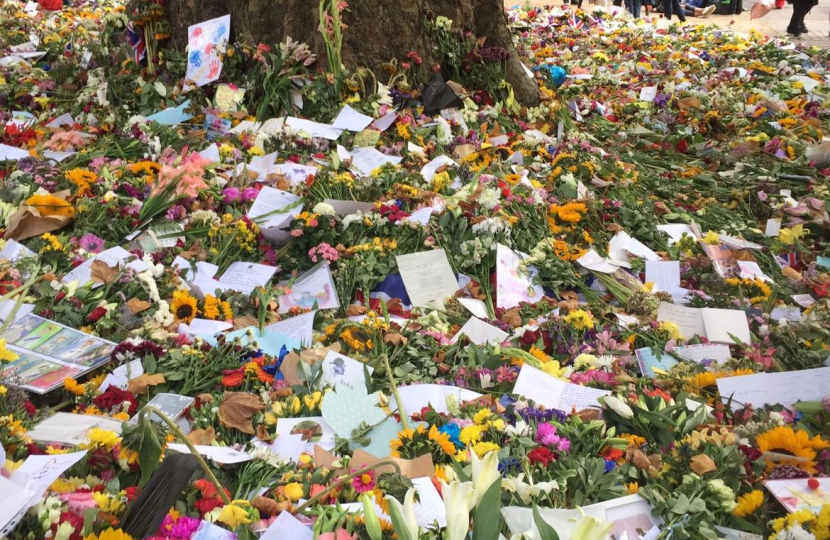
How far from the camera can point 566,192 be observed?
376cm

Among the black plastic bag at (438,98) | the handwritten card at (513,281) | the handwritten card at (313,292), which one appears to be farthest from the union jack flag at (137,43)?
the handwritten card at (513,281)

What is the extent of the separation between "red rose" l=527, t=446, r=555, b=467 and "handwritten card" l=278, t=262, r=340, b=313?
124cm

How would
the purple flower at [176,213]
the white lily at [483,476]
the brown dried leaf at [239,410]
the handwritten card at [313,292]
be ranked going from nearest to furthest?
the white lily at [483,476]
the brown dried leaf at [239,410]
the handwritten card at [313,292]
the purple flower at [176,213]

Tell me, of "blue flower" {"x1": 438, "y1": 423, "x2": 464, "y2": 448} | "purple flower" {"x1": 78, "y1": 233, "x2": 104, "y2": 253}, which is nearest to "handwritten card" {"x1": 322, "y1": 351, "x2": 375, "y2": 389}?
"blue flower" {"x1": 438, "y1": 423, "x2": 464, "y2": 448}

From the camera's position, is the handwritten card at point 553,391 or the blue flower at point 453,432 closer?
the blue flower at point 453,432

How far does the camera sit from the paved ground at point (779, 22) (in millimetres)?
9469

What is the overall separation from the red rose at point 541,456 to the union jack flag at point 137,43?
4.08 meters

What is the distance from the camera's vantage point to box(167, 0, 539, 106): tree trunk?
4324mm

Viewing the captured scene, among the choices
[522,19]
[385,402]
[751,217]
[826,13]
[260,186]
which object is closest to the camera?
[385,402]

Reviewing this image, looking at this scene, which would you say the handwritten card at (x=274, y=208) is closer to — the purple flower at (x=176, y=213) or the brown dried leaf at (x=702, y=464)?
the purple flower at (x=176, y=213)

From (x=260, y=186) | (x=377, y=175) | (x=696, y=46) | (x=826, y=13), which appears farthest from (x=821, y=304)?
(x=826, y=13)

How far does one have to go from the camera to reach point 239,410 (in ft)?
6.89

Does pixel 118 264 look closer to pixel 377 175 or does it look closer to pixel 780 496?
pixel 377 175

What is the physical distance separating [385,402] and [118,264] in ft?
4.37
